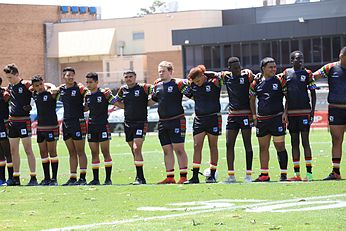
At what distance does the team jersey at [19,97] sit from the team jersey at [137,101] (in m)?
2.07

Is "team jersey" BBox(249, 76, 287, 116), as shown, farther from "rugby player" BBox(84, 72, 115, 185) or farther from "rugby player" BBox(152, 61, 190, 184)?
"rugby player" BBox(84, 72, 115, 185)

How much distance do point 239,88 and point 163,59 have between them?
2539 inches

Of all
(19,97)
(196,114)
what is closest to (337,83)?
(196,114)

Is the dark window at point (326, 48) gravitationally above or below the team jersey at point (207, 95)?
above

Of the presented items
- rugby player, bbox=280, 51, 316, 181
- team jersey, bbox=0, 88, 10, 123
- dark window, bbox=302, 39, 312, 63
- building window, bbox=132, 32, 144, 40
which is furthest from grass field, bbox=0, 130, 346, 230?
building window, bbox=132, 32, 144, 40

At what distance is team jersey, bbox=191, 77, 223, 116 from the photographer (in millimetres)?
16953

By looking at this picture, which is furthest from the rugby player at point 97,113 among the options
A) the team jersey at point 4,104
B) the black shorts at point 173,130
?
the team jersey at point 4,104

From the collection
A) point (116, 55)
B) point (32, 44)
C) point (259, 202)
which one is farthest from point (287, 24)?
point (259, 202)

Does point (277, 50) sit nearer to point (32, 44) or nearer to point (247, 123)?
point (32, 44)

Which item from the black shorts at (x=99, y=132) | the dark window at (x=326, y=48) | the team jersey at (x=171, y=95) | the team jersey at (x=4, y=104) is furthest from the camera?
the dark window at (x=326, y=48)

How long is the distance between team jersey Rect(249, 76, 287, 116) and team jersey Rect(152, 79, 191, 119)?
4.50ft

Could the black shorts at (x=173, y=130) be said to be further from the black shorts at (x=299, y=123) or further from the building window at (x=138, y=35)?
the building window at (x=138, y=35)

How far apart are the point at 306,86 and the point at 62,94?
15.4 feet

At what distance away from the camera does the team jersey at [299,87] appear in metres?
16.4
